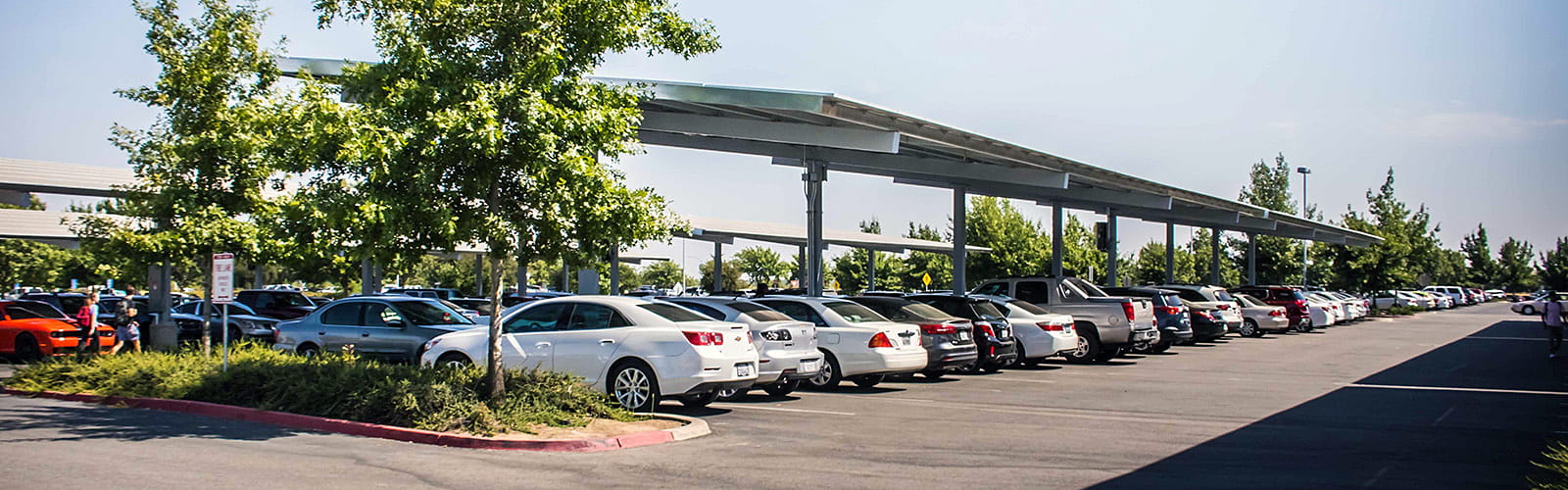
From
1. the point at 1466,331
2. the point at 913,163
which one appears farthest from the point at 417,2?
the point at 1466,331

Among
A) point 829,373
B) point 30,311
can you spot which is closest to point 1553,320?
point 829,373

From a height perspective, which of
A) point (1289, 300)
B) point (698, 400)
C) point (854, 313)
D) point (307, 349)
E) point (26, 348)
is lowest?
point (698, 400)

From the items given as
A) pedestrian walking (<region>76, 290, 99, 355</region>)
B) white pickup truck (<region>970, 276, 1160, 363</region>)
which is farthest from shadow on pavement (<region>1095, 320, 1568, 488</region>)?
pedestrian walking (<region>76, 290, 99, 355</region>)

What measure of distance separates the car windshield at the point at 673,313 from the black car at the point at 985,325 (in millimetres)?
6576

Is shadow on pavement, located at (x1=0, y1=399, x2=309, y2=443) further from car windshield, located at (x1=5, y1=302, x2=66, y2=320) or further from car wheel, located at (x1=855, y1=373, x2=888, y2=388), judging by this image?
car windshield, located at (x1=5, y1=302, x2=66, y2=320)

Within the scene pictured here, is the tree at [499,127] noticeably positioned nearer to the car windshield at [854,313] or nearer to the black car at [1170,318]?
the car windshield at [854,313]

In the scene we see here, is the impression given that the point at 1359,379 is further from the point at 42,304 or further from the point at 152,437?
the point at 42,304

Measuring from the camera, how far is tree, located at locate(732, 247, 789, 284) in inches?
4262

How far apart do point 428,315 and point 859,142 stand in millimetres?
8728

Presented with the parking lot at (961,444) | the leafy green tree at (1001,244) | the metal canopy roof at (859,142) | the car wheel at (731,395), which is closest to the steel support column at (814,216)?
the metal canopy roof at (859,142)

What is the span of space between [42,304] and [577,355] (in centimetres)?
1506

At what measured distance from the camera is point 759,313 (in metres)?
15.9

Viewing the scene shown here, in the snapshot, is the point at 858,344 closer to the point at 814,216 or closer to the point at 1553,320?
the point at 814,216

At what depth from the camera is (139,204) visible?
1744cm
